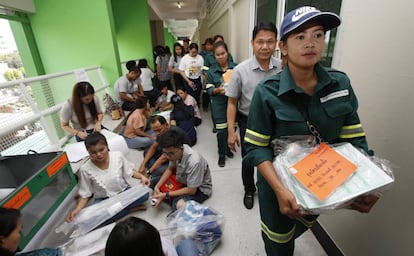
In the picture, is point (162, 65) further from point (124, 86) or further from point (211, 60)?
point (211, 60)

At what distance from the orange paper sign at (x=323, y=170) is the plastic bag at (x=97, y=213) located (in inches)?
58.8

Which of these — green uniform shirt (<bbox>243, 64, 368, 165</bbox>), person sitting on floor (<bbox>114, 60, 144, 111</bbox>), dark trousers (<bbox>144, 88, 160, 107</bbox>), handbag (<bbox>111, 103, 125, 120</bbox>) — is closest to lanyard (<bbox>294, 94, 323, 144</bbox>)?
green uniform shirt (<bbox>243, 64, 368, 165</bbox>)

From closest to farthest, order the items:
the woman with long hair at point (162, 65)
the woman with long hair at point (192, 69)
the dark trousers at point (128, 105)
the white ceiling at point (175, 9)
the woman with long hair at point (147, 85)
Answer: the dark trousers at point (128, 105) → the woman with long hair at point (192, 69) → the woman with long hair at point (147, 85) → the woman with long hair at point (162, 65) → the white ceiling at point (175, 9)

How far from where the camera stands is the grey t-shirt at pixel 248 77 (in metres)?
1.62

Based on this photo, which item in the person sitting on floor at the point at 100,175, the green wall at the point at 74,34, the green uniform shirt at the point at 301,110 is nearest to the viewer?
the green uniform shirt at the point at 301,110

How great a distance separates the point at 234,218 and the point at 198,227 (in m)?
0.43

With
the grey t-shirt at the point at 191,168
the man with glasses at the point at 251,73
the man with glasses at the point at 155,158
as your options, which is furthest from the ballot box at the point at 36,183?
the man with glasses at the point at 251,73

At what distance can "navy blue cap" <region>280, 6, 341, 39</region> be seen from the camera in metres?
0.71

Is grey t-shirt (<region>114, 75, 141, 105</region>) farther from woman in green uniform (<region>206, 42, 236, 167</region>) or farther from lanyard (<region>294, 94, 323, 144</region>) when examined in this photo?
lanyard (<region>294, 94, 323, 144</region>)

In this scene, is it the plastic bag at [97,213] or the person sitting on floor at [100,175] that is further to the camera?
the person sitting on floor at [100,175]

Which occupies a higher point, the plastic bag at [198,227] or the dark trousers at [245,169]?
the dark trousers at [245,169]

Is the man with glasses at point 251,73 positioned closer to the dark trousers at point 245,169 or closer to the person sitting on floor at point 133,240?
the dark trousers at point 245,169

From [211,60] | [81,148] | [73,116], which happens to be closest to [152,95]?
[211,60]

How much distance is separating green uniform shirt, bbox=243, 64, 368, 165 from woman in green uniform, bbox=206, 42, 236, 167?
129 centimetres
